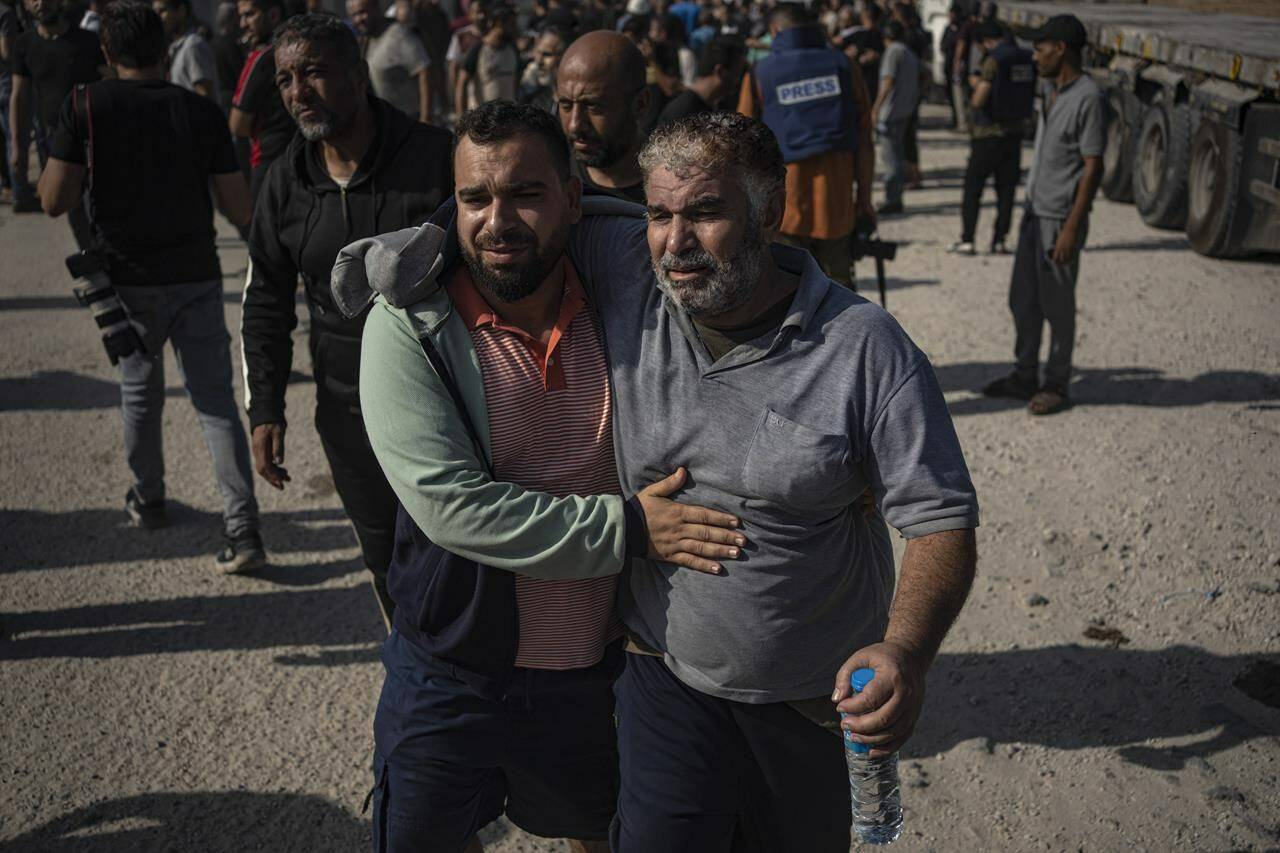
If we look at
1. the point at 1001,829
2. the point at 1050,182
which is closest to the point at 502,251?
the point at 1001,829

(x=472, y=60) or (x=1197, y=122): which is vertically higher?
(x=472, y=60)

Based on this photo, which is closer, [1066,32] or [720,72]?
[1066,32]

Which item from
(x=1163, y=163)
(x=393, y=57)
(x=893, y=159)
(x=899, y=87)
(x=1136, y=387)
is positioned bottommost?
(x=1136, y=387)

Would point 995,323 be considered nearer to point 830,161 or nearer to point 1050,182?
point 1050,182

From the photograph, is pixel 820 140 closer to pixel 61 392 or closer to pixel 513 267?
pixel 513 267

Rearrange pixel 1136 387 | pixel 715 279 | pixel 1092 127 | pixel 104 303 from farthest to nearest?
pixel 1136 387 → pixel 1092 127 → pixel 104 303 → pixel 715 279

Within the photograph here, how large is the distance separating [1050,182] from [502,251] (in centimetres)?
504

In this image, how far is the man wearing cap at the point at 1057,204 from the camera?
640 centimetres

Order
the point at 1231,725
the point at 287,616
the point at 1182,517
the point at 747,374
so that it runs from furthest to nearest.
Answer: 1. the point at 1182,517
2. the point at 287,616
3. the point at 1231,725
4. the point at 747,374

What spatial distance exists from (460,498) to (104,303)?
3.26 m

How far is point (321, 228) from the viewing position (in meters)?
3.53

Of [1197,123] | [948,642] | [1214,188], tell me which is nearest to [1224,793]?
[948,642]

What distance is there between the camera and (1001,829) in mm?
3463

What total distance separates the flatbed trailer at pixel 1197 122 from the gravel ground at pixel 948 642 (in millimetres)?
2299
